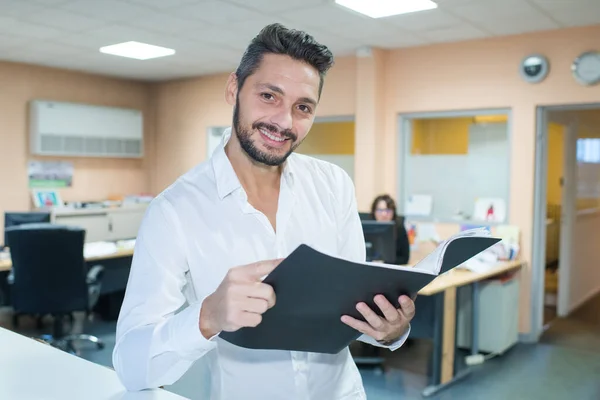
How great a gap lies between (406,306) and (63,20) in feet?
16.5

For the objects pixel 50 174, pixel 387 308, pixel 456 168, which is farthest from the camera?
pixel 50 174

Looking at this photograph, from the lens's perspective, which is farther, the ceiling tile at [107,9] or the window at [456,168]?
the window at [456,168]

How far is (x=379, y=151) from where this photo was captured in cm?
649

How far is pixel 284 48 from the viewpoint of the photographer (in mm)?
1397

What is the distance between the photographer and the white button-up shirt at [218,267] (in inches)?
47.4

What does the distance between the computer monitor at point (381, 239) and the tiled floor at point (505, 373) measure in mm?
902

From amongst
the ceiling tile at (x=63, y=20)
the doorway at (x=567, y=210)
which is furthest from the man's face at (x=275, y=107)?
the doorway at (x=567, y=210)

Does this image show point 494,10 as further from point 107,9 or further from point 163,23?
point 107,9

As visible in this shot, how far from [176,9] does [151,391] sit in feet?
13.6

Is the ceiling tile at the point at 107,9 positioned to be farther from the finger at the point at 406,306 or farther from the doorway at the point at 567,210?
the finger at the point at 406,306

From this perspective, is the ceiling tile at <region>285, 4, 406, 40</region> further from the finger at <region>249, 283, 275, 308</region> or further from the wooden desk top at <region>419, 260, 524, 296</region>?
the finger at <region>249, 283, 275, 308</region>

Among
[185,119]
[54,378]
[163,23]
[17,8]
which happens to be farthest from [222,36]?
[54,378]

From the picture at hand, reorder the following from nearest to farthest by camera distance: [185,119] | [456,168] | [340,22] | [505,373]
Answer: [505,373] < [340,22] < [456,168] < [185,119]

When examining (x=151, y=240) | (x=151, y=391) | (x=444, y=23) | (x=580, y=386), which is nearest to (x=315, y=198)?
(x=151, y=240)
